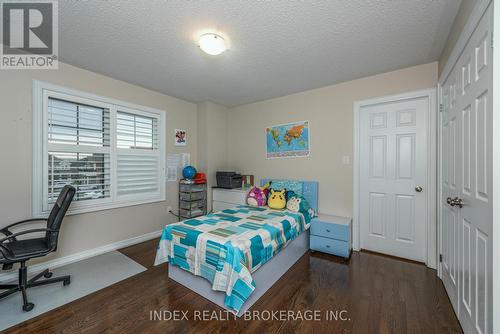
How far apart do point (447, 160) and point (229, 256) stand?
7.35ft

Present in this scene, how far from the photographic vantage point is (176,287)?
2115mm

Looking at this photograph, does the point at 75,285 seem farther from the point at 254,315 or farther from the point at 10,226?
the point at 254,315

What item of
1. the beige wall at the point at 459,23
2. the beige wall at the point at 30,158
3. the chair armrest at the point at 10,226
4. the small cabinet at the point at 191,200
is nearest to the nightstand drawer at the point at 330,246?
the small cabinet at the point at 191,200

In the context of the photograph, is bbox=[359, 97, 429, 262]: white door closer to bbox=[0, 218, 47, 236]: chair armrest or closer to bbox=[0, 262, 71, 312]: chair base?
bbox=[0, 262, 71, 312]: chair base

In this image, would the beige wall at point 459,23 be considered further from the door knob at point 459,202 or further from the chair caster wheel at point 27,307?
the chair caster wheel at point 27,307

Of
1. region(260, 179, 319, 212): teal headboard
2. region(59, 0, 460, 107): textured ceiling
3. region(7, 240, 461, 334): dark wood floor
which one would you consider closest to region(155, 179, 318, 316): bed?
region(7, 240, 461, 334): dark wood floor

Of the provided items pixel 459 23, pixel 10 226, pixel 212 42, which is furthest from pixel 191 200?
pixel 459 23

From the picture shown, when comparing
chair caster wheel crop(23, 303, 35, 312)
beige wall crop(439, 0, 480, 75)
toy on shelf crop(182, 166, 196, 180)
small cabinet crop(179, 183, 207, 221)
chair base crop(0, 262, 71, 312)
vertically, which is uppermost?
beige wall crop(439, 0, 480, 75)

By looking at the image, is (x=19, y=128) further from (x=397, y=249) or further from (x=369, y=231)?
(x=397, y=249)

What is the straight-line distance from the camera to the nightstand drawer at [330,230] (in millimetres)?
2719

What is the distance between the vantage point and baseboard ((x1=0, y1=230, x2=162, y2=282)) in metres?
2.22

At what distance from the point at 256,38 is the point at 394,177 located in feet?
8.06

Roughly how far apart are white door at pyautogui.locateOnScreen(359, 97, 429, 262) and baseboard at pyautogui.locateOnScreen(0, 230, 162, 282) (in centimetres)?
341

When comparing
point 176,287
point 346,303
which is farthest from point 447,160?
point 176,287
